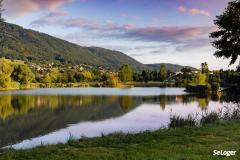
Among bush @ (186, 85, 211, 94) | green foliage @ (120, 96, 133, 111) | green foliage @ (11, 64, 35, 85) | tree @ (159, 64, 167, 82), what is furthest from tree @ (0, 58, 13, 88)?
tree @ (159, 64, 167, 82)

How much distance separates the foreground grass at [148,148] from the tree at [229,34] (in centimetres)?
1195

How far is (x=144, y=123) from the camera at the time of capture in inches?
1171

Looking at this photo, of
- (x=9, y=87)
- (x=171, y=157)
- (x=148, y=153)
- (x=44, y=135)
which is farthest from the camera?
(x=9, y=87)

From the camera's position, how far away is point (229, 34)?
2803 cm

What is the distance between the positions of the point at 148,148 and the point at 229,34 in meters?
17.6

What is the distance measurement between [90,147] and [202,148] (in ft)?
13.6

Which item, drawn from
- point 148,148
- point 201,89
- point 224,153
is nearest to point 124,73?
point 201,89

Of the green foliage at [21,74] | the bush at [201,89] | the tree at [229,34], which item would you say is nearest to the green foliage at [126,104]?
the tree at [229,34]

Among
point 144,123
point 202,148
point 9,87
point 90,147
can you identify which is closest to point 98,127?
point 144,123

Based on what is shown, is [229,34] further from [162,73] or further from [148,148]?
[162,73]

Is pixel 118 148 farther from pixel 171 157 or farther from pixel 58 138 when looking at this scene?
pixel 58 138

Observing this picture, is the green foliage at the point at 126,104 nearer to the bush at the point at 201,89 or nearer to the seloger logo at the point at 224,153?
the seloger logo at the point at 224,153

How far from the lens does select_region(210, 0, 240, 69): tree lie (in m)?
26.2

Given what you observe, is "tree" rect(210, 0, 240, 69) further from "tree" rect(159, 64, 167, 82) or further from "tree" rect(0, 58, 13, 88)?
"tree" rect(159, 64, 167, 82)
